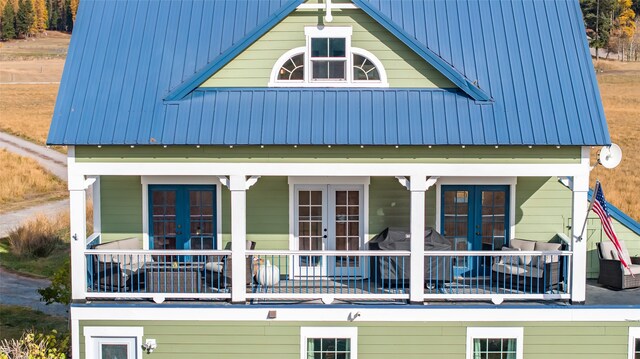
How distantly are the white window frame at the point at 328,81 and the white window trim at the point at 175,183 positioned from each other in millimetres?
2669

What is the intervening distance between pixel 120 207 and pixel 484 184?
24.4 ft

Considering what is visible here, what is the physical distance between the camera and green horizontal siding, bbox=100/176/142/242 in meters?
17.5

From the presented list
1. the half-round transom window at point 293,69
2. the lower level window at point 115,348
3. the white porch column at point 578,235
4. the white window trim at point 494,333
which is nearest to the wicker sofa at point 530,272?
the white porch column at point 578,235

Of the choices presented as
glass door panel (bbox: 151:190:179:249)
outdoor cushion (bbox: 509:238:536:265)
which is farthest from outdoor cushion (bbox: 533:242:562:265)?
glass door panel (bbox: 151:190:179:249)

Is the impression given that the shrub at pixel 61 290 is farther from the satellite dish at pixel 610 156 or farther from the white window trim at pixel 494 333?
the satellite dish at pixel 610 156

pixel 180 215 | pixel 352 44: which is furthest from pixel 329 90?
pixel 180 215

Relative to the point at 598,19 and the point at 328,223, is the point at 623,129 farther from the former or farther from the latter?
the point at 328,223

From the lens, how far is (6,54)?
336 ft

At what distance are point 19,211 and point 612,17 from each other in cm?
6774

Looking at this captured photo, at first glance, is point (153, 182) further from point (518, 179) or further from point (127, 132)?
point (518, 179)

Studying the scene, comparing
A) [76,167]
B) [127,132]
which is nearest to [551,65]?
[127,132]

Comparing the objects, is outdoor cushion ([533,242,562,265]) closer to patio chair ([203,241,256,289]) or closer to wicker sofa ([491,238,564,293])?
wicker sofa ([491,238,564,293])

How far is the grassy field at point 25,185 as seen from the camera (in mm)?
36969

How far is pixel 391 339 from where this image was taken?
15.2 metres
